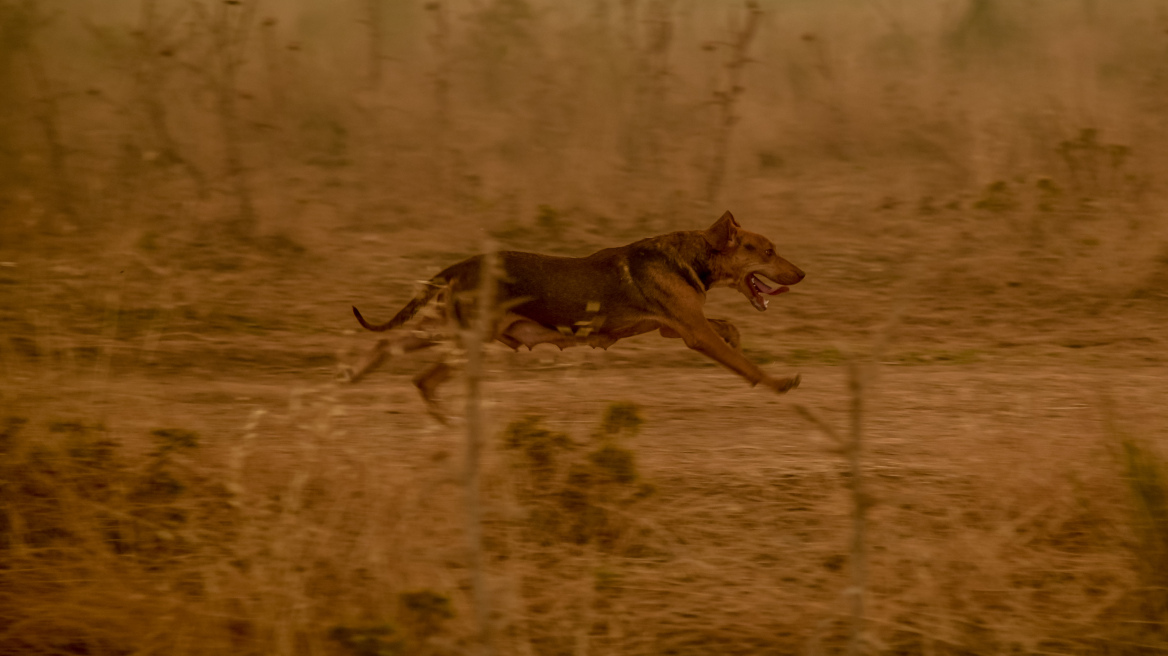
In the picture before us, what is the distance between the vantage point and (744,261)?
6.20 m

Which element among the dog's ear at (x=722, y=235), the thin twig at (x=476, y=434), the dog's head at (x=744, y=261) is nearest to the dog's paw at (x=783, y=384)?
the dog's head at (x=744, y=261)

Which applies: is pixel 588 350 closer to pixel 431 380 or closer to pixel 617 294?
pixel 617 294

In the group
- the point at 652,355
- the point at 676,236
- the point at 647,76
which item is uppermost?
the point at 647,76

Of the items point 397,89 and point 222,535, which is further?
point 397,89

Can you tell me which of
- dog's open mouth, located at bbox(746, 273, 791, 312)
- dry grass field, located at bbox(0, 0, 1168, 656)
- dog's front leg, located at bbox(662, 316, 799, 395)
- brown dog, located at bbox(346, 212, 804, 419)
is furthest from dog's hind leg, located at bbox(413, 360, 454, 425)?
dog's open mouth, located at bbox(746, 273, 791, 312)

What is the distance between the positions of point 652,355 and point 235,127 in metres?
4.47

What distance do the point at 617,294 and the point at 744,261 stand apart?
689 mm

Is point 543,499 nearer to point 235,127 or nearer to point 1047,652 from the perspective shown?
point 1047,652

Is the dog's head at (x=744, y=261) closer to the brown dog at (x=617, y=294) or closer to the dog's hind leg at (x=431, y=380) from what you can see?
the brown dog at (x=617, y=294)

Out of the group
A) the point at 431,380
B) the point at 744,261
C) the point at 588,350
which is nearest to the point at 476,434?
the point at 431,380

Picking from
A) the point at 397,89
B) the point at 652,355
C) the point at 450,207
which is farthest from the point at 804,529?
the point at 397,89

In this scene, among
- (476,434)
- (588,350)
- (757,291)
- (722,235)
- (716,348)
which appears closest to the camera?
(476,434)

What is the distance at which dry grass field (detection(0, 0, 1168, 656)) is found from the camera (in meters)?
3.78

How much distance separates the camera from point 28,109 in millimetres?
10391
